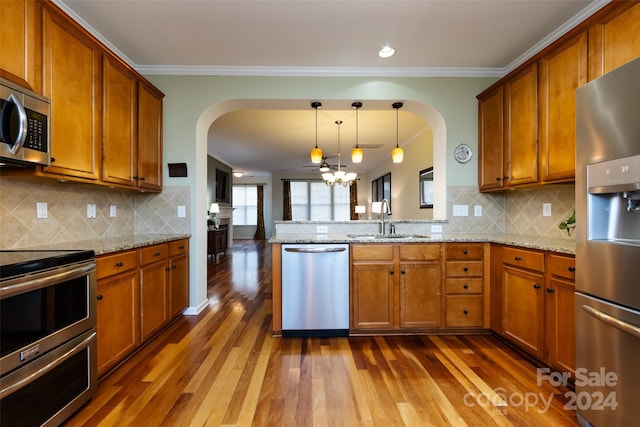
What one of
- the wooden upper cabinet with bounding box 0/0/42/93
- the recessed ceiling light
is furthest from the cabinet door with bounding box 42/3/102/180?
the recessed ceiling light

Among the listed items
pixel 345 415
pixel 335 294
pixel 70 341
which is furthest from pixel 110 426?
pixel 335 294

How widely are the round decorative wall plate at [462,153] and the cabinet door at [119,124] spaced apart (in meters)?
3.20

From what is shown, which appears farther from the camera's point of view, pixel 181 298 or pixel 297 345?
pixel 181 298

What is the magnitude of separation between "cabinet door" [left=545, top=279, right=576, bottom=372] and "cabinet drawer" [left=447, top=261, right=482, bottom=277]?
25.3 inches

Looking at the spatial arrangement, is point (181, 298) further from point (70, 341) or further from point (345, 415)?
point (345, 415)

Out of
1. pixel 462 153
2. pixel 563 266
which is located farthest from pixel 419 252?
pixel 462 153

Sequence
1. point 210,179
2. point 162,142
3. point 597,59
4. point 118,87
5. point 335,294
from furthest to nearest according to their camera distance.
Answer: point 210,179, point 162,142, point 335,294, point 118,87, point 597,59

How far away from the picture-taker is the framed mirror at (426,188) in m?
4.97

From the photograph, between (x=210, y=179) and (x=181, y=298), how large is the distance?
4.89m

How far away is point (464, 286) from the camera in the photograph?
8.42 ft

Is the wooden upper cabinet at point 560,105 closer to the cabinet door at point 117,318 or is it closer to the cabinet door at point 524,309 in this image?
the cabinet door at point 524,309

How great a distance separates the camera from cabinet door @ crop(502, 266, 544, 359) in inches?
79.0

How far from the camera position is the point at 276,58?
2.79 m

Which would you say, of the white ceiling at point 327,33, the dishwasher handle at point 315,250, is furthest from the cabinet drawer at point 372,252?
the white ceiling at point 327,33
